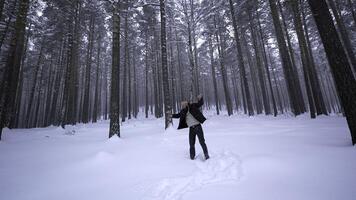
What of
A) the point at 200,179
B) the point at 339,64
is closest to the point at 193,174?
the point at 200,179

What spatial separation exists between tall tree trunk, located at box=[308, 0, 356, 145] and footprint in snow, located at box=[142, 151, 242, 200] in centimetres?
281

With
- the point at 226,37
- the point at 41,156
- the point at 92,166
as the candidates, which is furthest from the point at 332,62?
the point at 226,37

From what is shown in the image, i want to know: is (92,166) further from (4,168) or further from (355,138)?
(355,138)

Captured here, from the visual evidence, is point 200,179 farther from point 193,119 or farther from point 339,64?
point 339,64

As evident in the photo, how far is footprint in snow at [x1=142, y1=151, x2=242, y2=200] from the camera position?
11.1 feet

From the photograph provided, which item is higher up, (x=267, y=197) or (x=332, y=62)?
(x=332, y=62)

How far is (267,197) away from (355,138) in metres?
3.16

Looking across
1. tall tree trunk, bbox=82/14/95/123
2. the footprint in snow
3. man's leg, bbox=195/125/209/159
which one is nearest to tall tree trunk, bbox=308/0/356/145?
the footprint in snow

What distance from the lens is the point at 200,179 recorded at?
393 cm

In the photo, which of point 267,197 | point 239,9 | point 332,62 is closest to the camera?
point 267,197

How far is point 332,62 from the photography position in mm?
4926

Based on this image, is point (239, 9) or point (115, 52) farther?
point (239, 9)

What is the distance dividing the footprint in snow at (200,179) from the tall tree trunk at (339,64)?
2.81 meters

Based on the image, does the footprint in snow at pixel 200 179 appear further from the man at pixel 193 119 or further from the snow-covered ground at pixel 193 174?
the man at pixel 193 119
